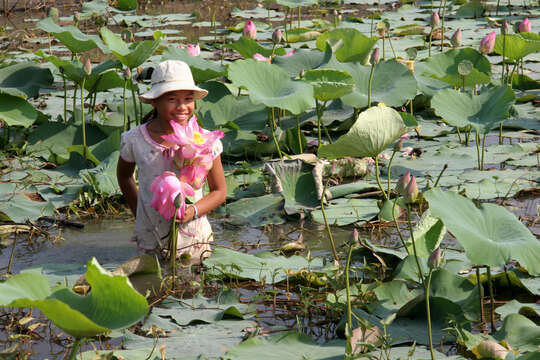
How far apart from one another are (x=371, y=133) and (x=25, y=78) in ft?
7.85

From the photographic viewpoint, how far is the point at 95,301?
5.85 feet

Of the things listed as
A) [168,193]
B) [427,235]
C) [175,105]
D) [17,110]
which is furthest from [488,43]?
[17,110]

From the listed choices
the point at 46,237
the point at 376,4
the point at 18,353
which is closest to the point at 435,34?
the point at 376,4

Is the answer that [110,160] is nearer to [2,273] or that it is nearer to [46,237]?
[46,237]

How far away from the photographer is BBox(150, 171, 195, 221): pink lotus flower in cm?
260

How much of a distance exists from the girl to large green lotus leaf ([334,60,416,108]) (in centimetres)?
145

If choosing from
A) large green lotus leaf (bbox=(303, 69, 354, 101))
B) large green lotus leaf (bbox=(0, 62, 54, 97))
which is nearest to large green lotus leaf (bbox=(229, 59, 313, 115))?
large green lotus leaf (bbox=(303, 69, 354, 101))

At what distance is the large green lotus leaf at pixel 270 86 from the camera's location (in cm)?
360

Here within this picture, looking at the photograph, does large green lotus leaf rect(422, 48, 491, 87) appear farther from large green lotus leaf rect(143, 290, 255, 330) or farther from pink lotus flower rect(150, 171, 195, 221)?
large green lotus leaf rect(143, 290, 255, 330)

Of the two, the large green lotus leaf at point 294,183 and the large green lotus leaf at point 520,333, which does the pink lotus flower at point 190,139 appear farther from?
the large green lotus leaf at point 520,333

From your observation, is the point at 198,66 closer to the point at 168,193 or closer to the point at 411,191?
the point at 168,193

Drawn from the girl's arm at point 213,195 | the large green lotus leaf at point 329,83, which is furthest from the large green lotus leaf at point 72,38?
the girl's arm at point 213,195

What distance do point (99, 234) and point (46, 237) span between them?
23 centimetres

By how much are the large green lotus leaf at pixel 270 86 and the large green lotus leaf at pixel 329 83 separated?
0.08 meters
